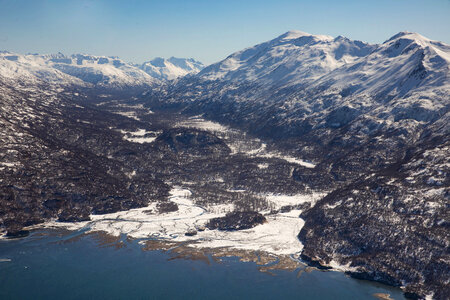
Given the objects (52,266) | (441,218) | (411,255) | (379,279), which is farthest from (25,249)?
(441,218)

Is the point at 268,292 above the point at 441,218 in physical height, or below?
below

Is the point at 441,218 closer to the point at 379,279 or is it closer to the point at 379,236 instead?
the point at 379,236

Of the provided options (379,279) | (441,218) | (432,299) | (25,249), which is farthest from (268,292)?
(25,249)

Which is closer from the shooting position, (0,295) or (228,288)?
(0,295)

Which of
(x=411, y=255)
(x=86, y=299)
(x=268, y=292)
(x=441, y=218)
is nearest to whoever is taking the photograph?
(x=86, y=299)

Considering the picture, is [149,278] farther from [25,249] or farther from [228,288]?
[25,249]

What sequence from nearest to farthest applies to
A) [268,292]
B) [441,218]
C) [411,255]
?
1. [268,292]
2. [411,255]
3. [441,218]
